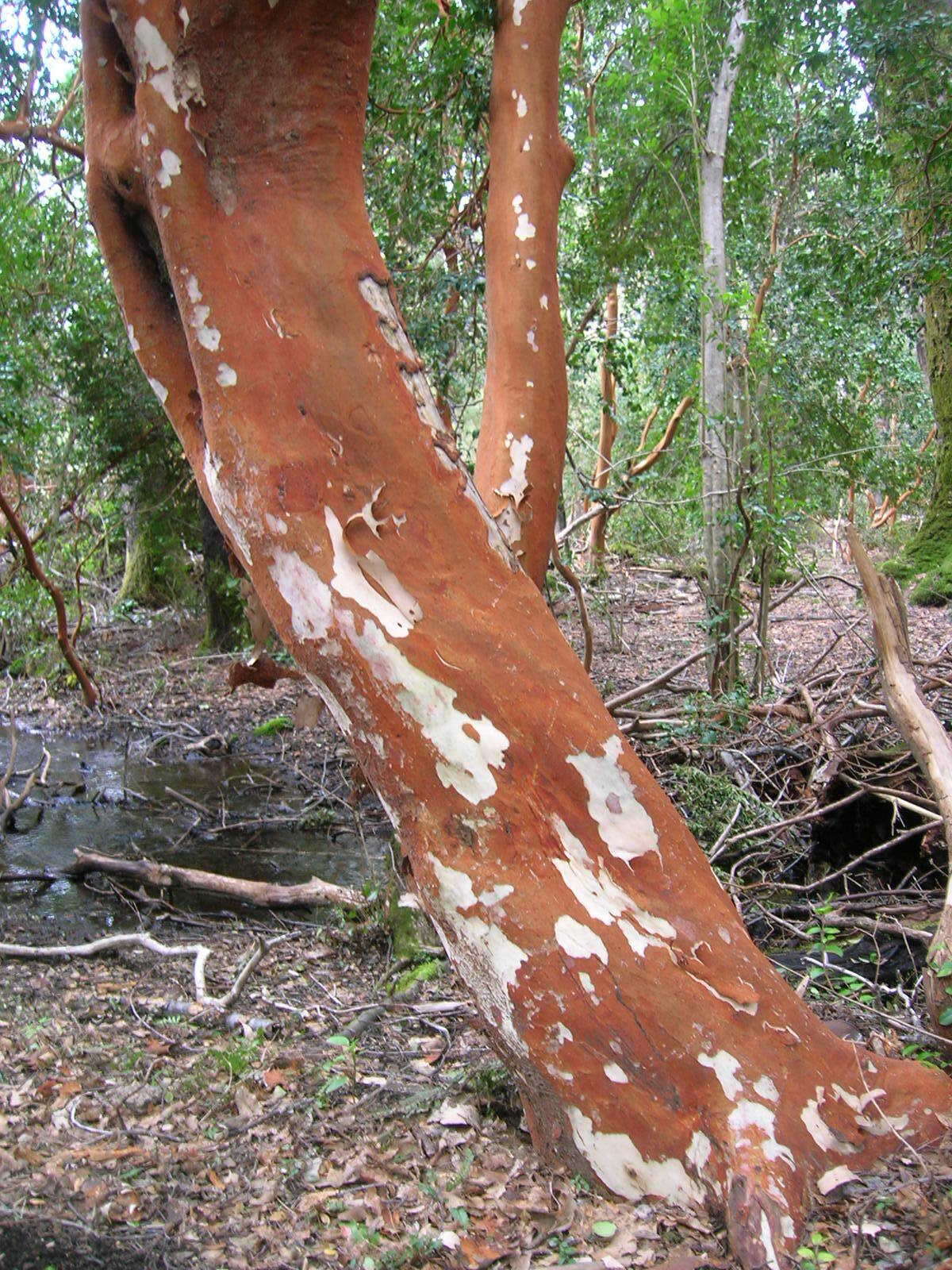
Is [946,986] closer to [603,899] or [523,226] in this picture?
[603,899]

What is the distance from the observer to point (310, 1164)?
244 centimetres

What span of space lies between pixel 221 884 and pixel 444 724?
3.12 m

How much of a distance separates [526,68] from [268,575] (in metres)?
2.58

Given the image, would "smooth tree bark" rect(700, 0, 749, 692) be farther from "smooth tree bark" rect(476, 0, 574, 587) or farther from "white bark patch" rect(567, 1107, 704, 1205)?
"white bark patch" rect(567, 1107, 704, 1205)

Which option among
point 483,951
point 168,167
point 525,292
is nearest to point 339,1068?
point 483,951

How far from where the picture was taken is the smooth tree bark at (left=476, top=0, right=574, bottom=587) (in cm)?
358

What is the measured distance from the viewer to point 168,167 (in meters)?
2.54

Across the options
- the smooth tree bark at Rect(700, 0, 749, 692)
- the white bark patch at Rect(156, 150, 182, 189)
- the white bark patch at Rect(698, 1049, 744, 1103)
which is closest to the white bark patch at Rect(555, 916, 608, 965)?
the white bark patch at Rect(698, 1049, 744, 1103)

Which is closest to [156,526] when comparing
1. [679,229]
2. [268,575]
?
[679,229]

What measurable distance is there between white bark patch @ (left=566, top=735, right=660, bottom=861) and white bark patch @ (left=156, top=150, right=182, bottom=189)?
1.73 metres

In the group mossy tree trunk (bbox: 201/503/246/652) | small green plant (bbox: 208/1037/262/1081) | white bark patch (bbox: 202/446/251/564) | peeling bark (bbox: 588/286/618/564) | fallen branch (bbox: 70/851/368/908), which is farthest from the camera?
peeling bark (bbox: 588/286/618/564)

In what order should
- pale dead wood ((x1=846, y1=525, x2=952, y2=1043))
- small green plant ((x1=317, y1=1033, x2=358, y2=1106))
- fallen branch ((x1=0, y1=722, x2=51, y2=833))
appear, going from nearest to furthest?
1. small green plant ((x1=317, y1=1033, x2=358, y2=1106))
2. pale dead wood ((x1=846, y1=525, x2=952, y2=1043))
3. fallen branch ((x1=0, y1=722, x2=51, y2=833))

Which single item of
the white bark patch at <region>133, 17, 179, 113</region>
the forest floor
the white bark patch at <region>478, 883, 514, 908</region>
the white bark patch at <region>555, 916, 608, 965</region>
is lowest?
the forest floor

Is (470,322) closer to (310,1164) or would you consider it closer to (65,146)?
(65,146)
